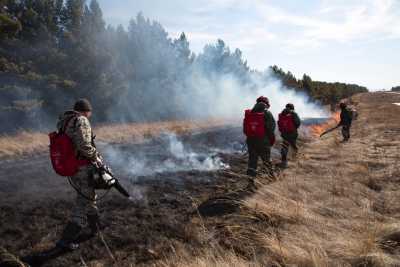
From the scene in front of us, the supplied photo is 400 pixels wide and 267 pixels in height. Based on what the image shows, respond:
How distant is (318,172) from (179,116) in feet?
91.5

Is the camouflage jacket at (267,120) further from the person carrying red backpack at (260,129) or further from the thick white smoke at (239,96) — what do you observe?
the thick white smoke at (239,96)

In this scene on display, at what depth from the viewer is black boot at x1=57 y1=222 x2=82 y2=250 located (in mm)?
4383

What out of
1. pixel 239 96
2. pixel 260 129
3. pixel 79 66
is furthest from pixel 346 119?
pixel 239 96

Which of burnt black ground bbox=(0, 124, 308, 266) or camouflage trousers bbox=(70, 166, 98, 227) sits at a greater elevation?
camouflage trousers bbox=(70, 166, 98, 227)

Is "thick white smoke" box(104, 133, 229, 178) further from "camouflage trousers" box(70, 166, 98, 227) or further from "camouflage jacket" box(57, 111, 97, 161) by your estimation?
"camouflage jacket" box(57, 111, 97, 161)

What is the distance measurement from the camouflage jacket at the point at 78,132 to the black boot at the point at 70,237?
1037 millimetres

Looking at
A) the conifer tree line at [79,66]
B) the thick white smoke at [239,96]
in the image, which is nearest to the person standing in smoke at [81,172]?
the conifer tree line at [79,66]

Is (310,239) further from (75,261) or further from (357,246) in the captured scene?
(75,261)

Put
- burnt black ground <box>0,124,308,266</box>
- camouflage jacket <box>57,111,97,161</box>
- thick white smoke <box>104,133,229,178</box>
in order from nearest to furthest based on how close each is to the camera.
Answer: burnt black ground <box>0,124,308,266</box> → camouflage jacket <box>57,111,97,161</box> → thick white smoke <box>104,133,229,178</box>

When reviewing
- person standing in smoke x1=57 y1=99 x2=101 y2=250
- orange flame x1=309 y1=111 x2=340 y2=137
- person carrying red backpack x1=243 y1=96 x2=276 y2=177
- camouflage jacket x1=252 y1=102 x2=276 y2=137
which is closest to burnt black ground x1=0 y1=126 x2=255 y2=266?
person standing in smoke x1=57 y1=99 x2=101 y2=250

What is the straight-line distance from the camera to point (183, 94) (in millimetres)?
37969

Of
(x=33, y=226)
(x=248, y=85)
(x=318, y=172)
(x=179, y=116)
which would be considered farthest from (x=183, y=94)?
(x=33, y=226)

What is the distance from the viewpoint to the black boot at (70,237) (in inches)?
173

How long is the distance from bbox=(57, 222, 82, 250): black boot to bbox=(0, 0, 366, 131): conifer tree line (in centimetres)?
1797
